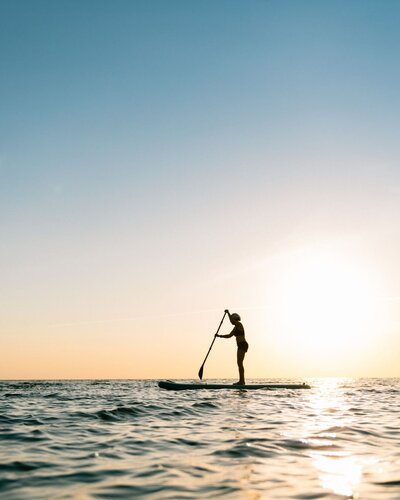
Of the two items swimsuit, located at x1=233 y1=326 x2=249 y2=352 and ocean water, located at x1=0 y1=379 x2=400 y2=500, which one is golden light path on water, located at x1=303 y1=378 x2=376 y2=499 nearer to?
ocean water, located at x1=0 y1=379 x2=400 y2=500

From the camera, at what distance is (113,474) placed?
5.25m

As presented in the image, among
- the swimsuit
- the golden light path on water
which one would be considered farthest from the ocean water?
the swimsuit

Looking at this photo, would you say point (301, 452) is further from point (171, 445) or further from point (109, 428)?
point (109, 428)

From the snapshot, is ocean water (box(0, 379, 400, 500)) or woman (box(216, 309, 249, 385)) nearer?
ocean water (box(0, 379, 400, 500))

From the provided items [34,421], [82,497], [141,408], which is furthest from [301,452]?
[141,408]

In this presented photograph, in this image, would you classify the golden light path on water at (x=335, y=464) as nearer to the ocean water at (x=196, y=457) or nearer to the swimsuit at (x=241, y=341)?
the ocean water at (x=196, y=457)

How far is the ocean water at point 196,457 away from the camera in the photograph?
15.2 feet

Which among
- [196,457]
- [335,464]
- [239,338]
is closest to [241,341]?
[239,338]

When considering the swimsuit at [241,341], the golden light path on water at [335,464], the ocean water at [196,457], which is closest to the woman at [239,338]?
the swimsuit at [241,341]

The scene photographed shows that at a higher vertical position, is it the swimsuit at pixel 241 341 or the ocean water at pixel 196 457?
the swimsuit at pixel 241 341

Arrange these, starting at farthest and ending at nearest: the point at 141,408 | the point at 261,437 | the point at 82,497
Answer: the point at 141,408
the point at 261,437
the point at 82,497

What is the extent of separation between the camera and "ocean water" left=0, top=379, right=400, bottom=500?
4.62 metres

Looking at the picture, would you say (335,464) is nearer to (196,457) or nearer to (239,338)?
(196,457)

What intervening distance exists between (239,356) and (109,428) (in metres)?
13.5
